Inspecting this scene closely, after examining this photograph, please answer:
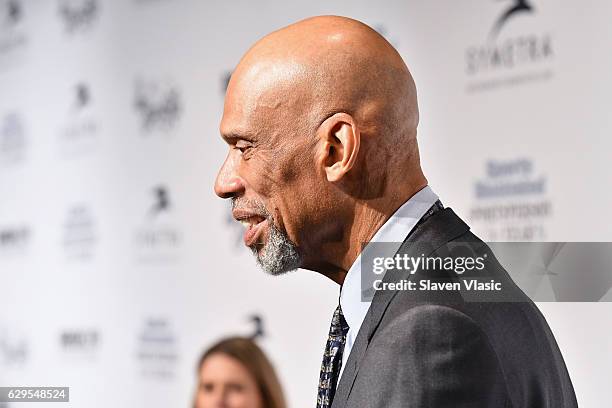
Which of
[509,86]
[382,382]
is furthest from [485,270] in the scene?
[509,86]

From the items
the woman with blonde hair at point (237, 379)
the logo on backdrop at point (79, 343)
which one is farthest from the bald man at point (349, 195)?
the logo on backdrop at point (79, 343)

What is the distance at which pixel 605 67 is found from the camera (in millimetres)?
2418

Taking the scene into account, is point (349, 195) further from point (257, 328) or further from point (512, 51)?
point (257, 328)

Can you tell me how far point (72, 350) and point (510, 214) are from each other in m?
2.40

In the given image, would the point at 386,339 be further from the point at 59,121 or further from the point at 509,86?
the point at 59,121

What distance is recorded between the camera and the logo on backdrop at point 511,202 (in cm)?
252

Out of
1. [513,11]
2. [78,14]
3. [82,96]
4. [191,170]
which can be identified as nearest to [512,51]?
[513,11]

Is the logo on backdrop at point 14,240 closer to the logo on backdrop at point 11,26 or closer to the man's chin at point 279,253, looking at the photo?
the logo on backdrop at point 11,26

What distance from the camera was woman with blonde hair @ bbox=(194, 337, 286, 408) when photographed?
2936 mm

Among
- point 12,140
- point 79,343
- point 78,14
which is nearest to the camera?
point 79,343

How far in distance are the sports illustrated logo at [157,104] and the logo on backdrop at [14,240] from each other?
1.08m

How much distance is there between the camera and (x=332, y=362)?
1234 mm

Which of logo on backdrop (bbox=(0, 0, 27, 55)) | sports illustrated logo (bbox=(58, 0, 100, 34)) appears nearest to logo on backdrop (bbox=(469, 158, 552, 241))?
sports illustrated logo (bbox=(58, 0, 100, 34))

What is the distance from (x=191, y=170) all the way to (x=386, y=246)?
255 cm
